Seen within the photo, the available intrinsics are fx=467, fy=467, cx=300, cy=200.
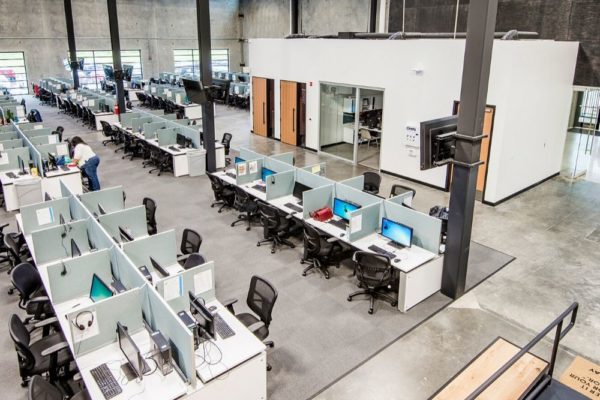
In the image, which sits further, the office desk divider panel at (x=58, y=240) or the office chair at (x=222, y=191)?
the office chair at (x=222, y=191)

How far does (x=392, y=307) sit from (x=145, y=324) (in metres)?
3.01

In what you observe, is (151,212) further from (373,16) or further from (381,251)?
(373,16)

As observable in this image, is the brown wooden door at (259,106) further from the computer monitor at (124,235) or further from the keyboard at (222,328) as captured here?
the keyboard at (222,328)

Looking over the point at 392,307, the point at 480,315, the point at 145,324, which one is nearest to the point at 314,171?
the point at 392,307

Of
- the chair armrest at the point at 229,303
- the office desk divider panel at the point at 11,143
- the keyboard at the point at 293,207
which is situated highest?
the office desk divider panel at the point at 11,143

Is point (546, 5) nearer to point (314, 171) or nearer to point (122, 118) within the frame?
point (314, 171)

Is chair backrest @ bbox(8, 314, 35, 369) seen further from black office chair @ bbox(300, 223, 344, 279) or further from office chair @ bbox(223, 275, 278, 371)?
black office chair @ bbox(300, 223, 344, 279)

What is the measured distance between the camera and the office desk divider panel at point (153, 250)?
5059mm

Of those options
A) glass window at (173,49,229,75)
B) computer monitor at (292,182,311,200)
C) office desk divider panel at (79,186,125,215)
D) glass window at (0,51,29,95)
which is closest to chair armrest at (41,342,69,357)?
office desk divider panel at (79,186,125,215)

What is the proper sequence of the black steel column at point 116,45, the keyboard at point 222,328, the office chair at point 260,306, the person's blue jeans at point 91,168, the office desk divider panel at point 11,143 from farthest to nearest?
the black steel column at point 116,45
the office desk divider panel at point 11,143
the person's blue jeans at point 91,168
the office chair at point 260,306
the keyboard at point 222,328

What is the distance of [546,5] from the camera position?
10.2 m

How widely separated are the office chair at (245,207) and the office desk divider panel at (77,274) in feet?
10.6

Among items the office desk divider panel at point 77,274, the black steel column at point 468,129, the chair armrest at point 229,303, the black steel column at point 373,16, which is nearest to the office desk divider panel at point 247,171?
the office desk divider panel at point 77,274

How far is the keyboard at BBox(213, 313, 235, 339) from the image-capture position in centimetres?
424
